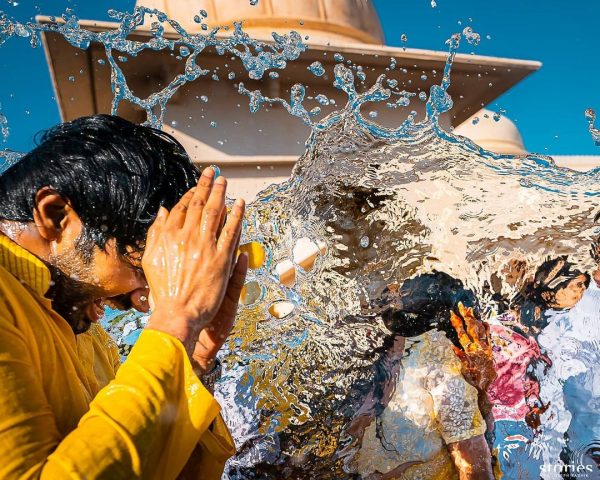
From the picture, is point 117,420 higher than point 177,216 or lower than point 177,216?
lower

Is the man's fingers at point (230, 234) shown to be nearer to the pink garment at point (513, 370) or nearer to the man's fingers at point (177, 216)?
the man's fingers at point (177, 216)

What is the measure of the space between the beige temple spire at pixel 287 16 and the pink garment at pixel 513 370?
5778 millimetres

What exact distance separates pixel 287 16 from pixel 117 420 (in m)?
7.75

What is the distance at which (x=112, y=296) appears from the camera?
163 cm

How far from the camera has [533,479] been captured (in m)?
2.36

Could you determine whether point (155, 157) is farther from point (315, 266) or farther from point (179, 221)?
point (315, 266)

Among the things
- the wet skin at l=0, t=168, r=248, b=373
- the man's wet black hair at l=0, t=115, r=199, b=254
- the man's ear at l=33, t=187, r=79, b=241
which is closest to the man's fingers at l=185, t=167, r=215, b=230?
the wet skin at l=0, t=168, r=248, b=373

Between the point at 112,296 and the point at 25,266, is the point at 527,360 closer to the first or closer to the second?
the point at 112,296

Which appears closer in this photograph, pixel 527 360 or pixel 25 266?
pixel 25 266

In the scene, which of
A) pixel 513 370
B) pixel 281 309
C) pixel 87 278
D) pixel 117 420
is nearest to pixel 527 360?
pixel 513 370

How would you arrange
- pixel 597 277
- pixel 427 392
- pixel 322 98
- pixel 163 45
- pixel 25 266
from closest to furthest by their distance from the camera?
pixel 25 266, pixel 597 277, pixel 427 392, pixel 322 98, pixel 163 45

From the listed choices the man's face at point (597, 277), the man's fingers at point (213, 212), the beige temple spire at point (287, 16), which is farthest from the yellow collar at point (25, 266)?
the beige temple spire at point (287, 16)

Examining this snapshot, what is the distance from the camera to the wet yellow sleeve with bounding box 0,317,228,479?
108 centimetres

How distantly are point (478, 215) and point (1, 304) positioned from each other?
170 cm
